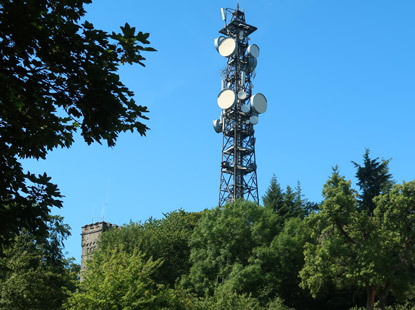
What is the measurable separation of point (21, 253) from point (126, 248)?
10.3 m

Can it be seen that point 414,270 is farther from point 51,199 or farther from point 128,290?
point 51,199

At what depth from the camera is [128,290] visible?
2561cm

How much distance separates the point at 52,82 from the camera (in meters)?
8.76

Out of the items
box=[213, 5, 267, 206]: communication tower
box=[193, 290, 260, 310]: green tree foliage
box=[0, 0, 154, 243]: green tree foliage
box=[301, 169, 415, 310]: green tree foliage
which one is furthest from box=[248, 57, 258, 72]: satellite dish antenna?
box=[0, 0, 154, 243]: green tree foliage

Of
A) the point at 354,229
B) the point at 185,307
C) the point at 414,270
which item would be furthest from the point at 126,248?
the point at 414,270

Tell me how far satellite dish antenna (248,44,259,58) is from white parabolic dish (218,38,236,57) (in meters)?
2.21

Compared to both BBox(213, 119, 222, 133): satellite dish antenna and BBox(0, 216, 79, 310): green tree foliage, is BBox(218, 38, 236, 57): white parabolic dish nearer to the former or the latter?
BBox(213, 119, 222, 133): satellite dish antenna

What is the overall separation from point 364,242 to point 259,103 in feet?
102

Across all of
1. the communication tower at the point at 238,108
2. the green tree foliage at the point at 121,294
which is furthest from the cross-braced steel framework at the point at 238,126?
the green tree foliage at the point at 121,294

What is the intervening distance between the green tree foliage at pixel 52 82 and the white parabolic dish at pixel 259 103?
49.9 meters

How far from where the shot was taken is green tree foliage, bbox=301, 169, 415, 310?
30.2 metres

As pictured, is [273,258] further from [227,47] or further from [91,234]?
[227,47]

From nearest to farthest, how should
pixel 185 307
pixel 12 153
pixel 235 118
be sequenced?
pixel 12 153 < pixel 185 307 < pixel 235 118

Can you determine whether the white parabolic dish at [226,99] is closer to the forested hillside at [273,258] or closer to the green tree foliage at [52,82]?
the forested hillside at [273,258]
